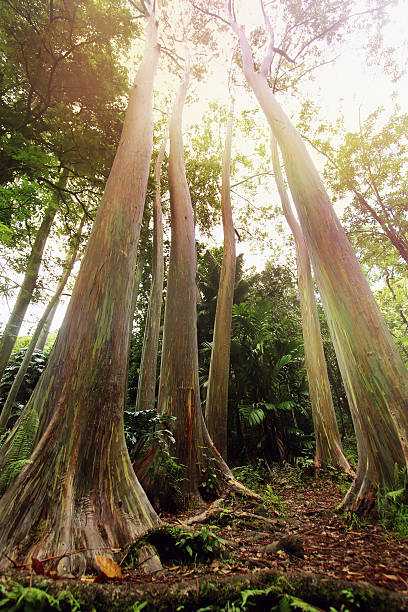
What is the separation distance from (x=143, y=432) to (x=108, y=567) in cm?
204

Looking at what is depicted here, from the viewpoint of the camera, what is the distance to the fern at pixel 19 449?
1916 mm

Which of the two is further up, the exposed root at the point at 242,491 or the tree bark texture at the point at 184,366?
the tree bark texture at the point at 184,366

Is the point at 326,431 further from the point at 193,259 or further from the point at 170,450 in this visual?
the point at 193,259

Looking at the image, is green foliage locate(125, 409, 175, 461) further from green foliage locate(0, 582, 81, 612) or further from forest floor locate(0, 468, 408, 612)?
green foliage locate(0, 582, 81, 612)

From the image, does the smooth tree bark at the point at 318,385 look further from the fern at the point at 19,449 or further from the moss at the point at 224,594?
the fern at the point at 19,449

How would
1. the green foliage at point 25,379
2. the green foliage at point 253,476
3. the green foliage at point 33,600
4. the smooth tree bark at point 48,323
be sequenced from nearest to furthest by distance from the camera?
the green foliage at point 33,600, the green foliage at point 253,476, the green foliage at point 25,379, the smooth tree bark at point 48,323

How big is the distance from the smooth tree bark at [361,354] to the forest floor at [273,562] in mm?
469

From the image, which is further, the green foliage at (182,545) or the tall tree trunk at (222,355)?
the tall tree trunk at (222,355)

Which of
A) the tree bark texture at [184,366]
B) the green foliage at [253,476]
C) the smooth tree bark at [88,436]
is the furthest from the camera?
the green foliage at [253,476]

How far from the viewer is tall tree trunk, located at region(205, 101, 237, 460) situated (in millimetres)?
5539

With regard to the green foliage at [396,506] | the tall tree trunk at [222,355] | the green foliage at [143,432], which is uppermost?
the tall tree trunk at [222,355]

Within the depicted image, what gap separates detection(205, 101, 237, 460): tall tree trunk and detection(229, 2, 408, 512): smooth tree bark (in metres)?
2.98

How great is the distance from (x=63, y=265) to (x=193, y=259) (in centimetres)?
567

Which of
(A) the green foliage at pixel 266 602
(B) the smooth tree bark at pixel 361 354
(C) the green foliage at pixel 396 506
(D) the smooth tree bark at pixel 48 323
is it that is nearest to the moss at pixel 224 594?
(A) the green foliage at pixel 266 602
